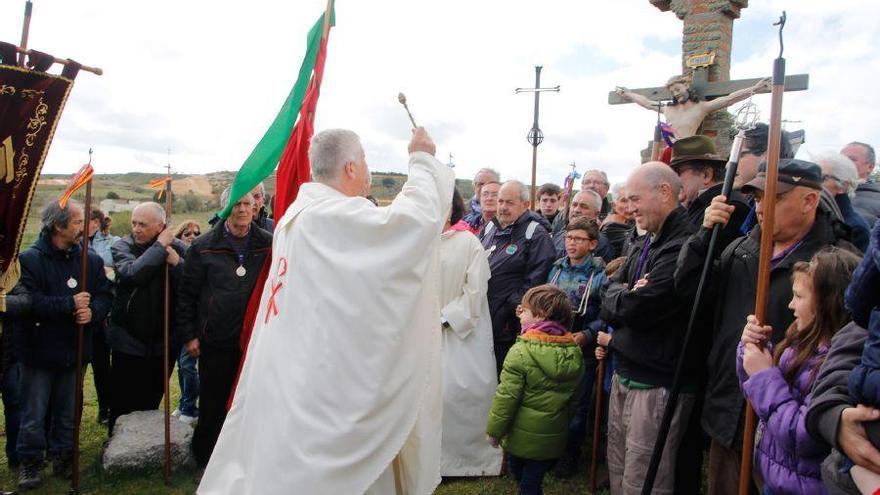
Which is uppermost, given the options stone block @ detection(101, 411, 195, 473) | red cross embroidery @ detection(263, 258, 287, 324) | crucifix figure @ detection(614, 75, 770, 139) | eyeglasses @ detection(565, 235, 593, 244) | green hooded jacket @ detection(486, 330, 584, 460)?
crucifix figure @ detection(614, 75, 770, 139)

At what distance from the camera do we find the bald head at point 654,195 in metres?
3.45

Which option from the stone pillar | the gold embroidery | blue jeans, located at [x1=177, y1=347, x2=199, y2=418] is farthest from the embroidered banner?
the stone pillar

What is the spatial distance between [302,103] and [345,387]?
83.7 inches

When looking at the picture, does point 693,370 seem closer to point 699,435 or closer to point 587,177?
point 699,435

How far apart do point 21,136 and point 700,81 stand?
8938 millimetres

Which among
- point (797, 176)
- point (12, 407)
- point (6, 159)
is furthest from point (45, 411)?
point (797, 176)

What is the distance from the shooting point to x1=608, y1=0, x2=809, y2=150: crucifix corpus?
9672 millimetres

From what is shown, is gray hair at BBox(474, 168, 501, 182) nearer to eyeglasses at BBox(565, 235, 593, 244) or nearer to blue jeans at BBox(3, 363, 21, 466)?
eyeglasses at BBox(565, 235, 593, 244)

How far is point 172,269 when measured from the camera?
5258mm

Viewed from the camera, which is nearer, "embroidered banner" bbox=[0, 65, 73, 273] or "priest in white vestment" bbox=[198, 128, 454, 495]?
"priest in white vestment" bbox=[198, 128, 454, 495]

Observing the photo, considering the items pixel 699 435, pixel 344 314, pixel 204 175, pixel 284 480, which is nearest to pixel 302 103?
pixel 344 314

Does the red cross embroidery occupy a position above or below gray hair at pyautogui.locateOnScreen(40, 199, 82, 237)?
below

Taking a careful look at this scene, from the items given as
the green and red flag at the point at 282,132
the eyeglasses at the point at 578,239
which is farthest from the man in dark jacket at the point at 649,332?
the green and red flag at the point at 282,132

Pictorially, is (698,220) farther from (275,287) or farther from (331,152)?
(275,287)
